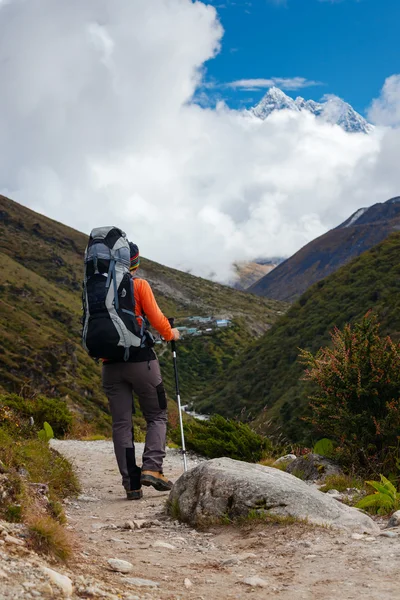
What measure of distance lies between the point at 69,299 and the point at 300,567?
5867 inches

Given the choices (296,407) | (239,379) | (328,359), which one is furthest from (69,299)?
(328,359)

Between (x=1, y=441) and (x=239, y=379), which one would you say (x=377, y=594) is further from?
(x=239, y=379)

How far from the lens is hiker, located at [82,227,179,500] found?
627 cm

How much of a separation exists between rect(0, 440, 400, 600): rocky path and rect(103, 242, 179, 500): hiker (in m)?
0.73

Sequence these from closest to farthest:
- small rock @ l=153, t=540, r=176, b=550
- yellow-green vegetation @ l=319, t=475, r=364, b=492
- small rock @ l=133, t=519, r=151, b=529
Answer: small rock @ l=153, t=540, r=176, b=550
small rock @ l=133, t=519, r=151, b=529
yellow-green vegetation @ l=319, t=475, r=364, b=492

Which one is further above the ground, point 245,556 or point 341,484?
point 341,484

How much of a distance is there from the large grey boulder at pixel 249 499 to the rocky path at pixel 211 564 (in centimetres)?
18

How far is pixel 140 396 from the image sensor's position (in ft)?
22.7

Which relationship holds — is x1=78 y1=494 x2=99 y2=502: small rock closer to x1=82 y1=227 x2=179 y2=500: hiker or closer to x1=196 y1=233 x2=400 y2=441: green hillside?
x1=82 y1=227 x2=179 y2=500: hiker

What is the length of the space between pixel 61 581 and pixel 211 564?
150 centimetres

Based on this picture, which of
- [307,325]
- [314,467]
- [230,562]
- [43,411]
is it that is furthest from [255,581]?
[307,325]

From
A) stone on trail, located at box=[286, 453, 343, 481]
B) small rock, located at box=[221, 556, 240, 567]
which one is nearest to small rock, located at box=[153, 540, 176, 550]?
small rock, located at box=[221, 556, 240, 567]

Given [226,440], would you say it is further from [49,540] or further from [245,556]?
[49,540]

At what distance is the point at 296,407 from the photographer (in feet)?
164
